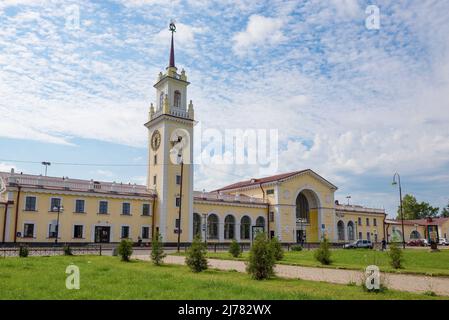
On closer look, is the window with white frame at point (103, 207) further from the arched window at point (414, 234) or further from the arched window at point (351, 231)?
the arched window at point (414, 234)

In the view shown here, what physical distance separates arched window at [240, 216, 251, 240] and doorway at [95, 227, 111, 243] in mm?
19210

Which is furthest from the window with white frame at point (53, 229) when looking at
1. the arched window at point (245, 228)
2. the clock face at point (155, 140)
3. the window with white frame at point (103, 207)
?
the arched window at point (245, 228)

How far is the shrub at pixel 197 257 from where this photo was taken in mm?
16859

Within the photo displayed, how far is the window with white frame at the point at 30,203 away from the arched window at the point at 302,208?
124 feet

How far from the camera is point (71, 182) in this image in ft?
139

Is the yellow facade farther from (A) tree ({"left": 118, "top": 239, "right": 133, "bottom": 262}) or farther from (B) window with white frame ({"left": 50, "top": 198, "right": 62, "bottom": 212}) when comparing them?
(A) tree ({"left": 118, "top": 239, "right": 133, "bottom": 262})

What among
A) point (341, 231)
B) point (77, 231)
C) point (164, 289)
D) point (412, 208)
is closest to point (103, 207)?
point (77, 231)

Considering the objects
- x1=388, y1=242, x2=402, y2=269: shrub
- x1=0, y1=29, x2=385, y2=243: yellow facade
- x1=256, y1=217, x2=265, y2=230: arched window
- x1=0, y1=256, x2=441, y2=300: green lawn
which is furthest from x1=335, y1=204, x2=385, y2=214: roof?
x1=0, y1=256, x2=441, y2=300: green lawn

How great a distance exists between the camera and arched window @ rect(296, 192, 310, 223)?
205 feet

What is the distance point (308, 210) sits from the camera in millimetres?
63875

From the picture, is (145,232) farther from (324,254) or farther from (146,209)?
(324,254)

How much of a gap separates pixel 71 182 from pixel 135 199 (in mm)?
7187

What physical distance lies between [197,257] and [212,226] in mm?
35683
